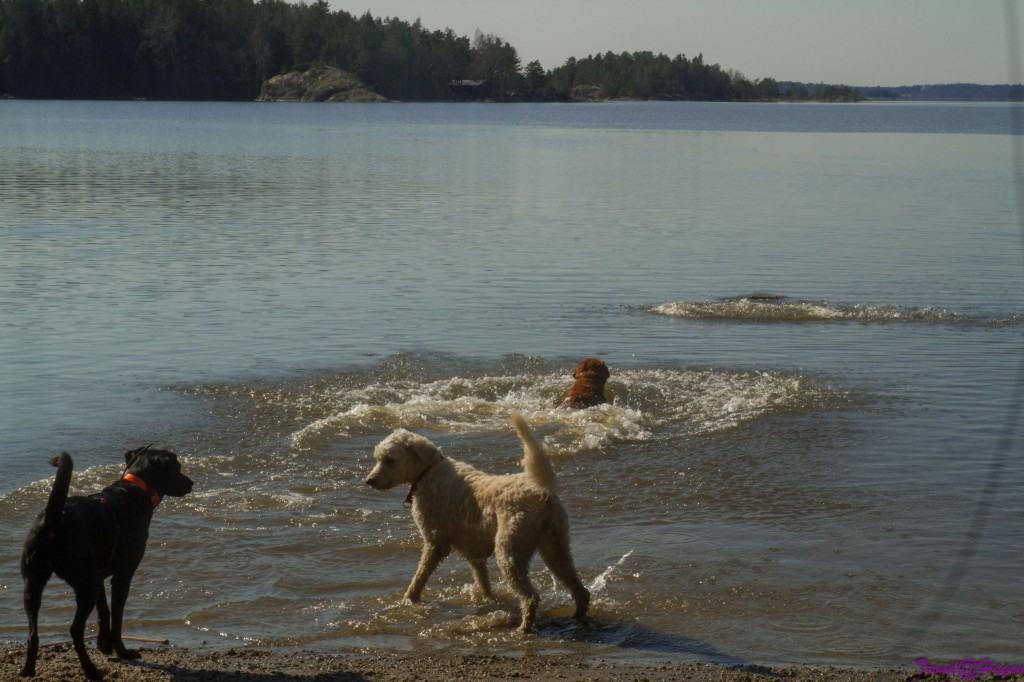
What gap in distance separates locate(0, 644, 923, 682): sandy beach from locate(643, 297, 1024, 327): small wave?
1169cm

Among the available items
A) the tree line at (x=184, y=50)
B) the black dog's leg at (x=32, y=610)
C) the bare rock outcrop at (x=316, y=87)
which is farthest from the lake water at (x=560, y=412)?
the bare rock outcrop at (x=316, y=87)

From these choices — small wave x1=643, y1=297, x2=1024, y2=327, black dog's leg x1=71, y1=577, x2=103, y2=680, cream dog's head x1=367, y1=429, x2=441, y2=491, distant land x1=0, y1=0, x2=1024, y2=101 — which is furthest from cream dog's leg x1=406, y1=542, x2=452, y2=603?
distant land x1=0, y1=0, x2=1024, y2=101

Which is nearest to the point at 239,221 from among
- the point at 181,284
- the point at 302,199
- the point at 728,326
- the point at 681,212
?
the point at 302,199

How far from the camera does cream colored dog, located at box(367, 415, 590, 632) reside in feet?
23.4

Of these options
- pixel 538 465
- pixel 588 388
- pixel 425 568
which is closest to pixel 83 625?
pixel 425 568

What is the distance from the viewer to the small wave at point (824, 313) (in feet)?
58.5

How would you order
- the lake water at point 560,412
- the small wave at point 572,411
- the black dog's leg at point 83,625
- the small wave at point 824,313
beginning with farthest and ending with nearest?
the small wave at point 824,313, the small wave at point 572,411, the lake water at point 560,412, the black dog's leg at point 83,625

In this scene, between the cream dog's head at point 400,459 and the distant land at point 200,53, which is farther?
the distant land at point 200,53

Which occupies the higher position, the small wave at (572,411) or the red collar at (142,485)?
the red collar at (142,485)

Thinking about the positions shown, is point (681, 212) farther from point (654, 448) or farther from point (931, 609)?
point (931, 609)

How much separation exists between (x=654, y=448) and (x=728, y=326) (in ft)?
20.3

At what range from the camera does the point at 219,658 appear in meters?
6.57

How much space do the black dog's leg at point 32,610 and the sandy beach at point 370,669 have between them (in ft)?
0.29

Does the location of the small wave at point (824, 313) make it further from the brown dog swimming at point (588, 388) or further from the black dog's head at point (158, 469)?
the black dog's head at point (158, 469)
